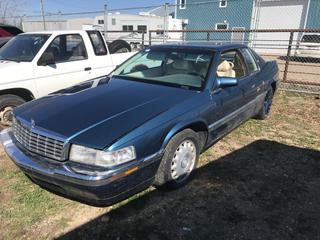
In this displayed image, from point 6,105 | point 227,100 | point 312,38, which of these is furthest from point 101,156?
point 312,38

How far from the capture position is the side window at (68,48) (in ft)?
18.9

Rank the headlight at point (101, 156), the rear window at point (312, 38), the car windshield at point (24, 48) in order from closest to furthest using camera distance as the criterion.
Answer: the headlight at point (101, 156) < the car windshield at point (24, 48) < the rear window at point (312, 38)

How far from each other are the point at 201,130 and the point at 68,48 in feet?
11.4

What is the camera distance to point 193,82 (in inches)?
154

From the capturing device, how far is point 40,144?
9.91 ft

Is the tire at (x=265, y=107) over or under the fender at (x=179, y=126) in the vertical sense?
under

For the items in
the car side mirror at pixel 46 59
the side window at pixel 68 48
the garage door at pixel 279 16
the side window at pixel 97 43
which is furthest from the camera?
the garage door at pixel 279 16

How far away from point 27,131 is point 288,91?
25.1 ft

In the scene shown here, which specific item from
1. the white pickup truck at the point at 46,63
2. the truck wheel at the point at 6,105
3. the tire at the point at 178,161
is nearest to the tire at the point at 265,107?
the tire at the point at 178,161

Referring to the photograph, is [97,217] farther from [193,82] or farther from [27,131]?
[193,82]

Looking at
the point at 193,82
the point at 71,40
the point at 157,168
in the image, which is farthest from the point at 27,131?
the point at 71,40

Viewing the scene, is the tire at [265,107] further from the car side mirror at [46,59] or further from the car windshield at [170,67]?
the car side mirror at [46,59]

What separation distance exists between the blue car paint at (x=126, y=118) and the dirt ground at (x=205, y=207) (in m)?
0.38

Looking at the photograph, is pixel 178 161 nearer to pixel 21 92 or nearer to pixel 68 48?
pixel 21 92
